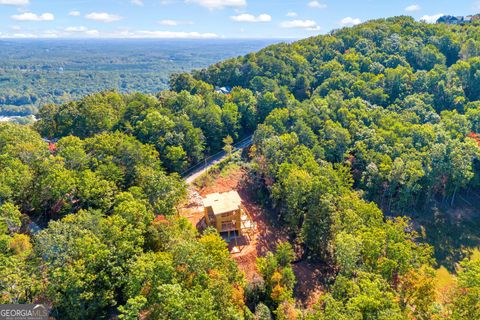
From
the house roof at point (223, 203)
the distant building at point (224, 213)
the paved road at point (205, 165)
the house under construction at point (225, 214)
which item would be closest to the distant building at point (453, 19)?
the paved road at point (205, 165)

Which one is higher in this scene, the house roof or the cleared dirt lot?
the house roof

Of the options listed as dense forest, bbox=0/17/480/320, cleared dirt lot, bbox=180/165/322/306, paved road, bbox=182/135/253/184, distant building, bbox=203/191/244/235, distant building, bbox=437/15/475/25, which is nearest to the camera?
dense forest, bbox=0/17/480/320

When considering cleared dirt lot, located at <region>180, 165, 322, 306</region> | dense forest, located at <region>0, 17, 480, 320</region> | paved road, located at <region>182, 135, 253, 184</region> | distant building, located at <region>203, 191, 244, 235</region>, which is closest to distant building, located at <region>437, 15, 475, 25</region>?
dense forest, located at <region>0, 17, 480, 320</region>

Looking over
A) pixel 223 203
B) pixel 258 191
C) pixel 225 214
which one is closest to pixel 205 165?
pixel 258 191

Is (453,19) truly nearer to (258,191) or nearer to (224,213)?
(258,191)

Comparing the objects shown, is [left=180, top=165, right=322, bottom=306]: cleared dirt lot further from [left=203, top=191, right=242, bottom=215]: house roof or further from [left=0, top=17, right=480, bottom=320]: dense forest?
[left=203, top=191, right=242, bottom=215]: house roof

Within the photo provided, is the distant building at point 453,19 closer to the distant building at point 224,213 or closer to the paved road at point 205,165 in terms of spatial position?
the paved road at point 205,165
